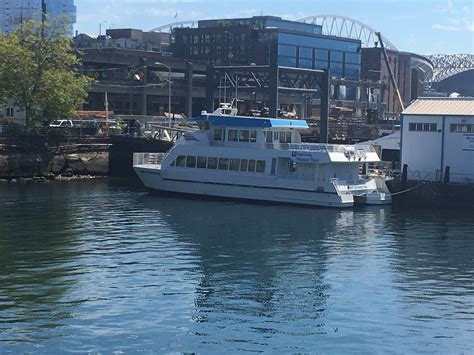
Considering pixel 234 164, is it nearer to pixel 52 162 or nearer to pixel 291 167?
pixel 291 167

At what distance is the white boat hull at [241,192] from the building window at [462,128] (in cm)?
953

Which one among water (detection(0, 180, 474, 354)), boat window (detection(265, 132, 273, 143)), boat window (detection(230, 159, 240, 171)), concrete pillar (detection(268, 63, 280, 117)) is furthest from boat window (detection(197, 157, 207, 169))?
concrete pillar (detection(268, 63, 280, 117))

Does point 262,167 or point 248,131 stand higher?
point 248,131

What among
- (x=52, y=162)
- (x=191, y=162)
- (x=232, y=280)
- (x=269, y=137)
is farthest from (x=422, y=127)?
(x=52, y=162)

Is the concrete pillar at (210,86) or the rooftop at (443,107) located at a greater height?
the concrete pillar at (210,86)

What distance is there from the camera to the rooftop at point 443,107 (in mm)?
62875

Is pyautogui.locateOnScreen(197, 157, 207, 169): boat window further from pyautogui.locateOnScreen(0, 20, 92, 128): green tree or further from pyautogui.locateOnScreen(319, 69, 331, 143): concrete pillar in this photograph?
pyautogui.locateOnScreen(0, 20, 92, 128): green tree

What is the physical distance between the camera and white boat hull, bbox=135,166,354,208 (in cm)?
5875

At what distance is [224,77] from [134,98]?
3085cm

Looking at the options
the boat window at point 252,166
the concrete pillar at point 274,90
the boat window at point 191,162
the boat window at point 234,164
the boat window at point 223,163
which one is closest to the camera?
the boat window at point 252,166

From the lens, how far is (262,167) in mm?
61625

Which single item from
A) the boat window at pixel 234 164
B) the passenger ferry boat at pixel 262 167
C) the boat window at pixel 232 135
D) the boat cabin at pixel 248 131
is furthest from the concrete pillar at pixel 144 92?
the boat window at pixel 234 164

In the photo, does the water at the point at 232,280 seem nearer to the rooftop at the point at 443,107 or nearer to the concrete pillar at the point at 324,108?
the rooftop at the point at 443,107

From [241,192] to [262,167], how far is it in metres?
2.27
